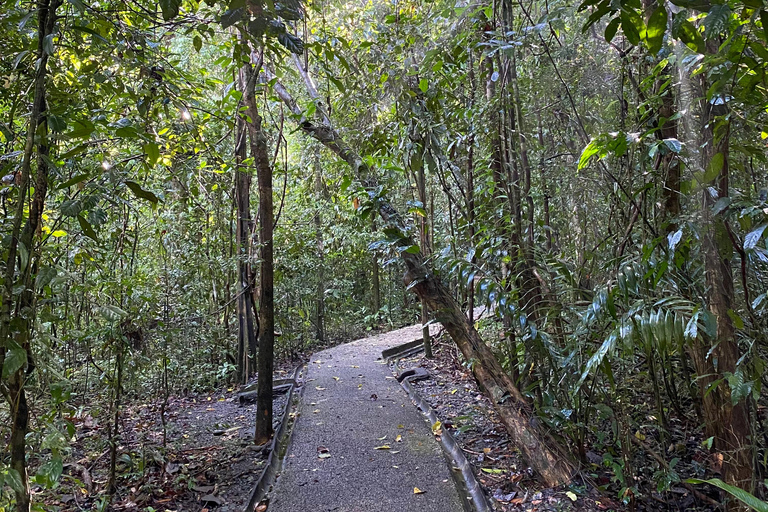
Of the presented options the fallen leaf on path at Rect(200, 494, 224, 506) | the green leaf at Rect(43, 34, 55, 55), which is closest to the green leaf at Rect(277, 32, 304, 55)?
the green leaf at Rect(43, 34, 55, 55)

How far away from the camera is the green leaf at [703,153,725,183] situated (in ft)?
6.43

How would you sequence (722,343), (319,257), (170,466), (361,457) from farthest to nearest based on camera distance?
1. (319,257)
2. (361,457)
3. (170,466)
4. (722,343)

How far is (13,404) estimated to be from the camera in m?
1.69

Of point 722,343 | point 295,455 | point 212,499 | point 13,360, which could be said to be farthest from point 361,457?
point 13,360

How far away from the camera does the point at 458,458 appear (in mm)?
3902

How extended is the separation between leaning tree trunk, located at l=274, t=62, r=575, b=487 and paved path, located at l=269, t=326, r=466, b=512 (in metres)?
0.65

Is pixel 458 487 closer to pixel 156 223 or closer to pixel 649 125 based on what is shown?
pixel 649 125

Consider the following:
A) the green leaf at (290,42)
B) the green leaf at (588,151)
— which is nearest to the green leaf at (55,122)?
the green leaf at (290,42)

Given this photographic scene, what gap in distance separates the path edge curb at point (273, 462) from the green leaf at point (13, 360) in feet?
7.33

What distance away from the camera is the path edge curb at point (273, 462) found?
10.9 ft

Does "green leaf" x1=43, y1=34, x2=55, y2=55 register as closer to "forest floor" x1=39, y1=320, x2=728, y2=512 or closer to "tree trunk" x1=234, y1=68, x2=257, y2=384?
"forest floor" x1=39, y1=320, x2=728, y2=512

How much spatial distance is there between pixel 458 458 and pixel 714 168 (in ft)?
9.72

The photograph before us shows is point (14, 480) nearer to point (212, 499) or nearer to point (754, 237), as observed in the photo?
point (212, 499)

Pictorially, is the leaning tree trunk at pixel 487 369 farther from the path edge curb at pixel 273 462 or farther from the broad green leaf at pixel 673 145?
the broad green leaf at pixel 673 145
